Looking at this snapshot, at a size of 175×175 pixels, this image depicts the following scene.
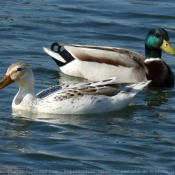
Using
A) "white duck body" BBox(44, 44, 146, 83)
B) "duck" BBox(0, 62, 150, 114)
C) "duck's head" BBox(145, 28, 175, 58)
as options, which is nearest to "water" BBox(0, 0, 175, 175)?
"duck" BBox(0, 62, 150, 114)

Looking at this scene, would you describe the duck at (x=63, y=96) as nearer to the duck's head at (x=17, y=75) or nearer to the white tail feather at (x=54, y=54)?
the duck's head at (x=17, y=75)

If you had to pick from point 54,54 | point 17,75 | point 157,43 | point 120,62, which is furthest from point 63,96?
point 157,43

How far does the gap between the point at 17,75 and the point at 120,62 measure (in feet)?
9.73

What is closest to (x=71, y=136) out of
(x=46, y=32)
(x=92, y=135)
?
(x=92, y=135)

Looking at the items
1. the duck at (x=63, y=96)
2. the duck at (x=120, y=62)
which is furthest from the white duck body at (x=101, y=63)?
the duck at (x=63, y=96)

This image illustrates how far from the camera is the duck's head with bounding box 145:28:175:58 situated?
15062 millimetres

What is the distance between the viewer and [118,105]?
41.9ft

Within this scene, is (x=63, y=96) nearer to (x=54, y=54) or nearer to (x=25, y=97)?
(x=25, y=97)

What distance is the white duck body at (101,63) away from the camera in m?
14.8

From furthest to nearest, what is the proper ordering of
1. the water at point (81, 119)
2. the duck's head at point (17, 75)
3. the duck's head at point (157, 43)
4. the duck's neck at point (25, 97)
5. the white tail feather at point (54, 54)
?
1. the white tail feather at point (54, 54)
2. the duck's head at point (157, 43)
3. the duck's neck at point (25, 97)
4. the duck's head at point (17, 75)
5. the water at point (81, 119)

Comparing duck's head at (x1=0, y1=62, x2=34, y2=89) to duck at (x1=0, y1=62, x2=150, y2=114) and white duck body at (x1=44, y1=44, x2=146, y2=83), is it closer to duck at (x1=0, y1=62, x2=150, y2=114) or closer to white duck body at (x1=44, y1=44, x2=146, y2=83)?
duck at (x1=0, y1=62, x2=150, y2=114)

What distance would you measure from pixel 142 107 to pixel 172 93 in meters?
1.37

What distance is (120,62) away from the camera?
1480cm

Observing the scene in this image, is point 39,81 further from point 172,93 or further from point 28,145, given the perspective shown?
point 28,145
